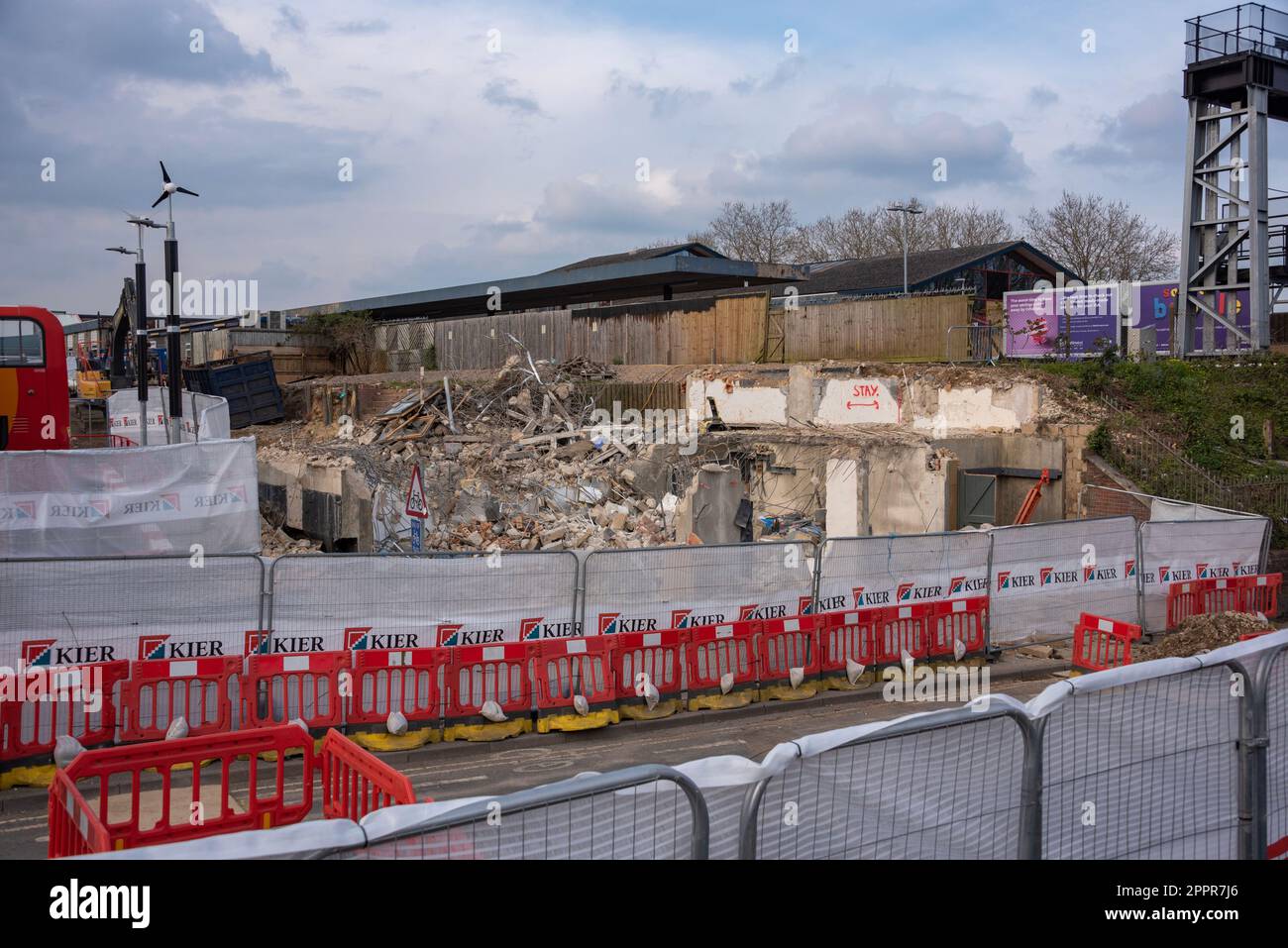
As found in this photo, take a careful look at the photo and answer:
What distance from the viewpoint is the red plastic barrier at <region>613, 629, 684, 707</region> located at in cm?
1120

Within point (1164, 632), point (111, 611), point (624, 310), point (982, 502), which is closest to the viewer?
point (111, 611)

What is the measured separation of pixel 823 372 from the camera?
27.2m

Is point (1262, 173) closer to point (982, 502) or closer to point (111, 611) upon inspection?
point (982, 502)

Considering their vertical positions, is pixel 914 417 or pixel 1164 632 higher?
pixel 914 417

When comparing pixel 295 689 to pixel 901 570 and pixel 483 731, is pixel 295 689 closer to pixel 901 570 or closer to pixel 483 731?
pixel 483 731

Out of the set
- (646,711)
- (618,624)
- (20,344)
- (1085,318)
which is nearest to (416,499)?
(618,624)

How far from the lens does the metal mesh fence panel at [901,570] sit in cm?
1320

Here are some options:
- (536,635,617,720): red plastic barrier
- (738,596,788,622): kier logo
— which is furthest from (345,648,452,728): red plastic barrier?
(738,596,788,622): kier logo

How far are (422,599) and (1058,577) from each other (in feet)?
29.3

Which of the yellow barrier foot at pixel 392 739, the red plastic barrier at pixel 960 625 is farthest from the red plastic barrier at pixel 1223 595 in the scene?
the yellow barrier foot at pixel 392 739

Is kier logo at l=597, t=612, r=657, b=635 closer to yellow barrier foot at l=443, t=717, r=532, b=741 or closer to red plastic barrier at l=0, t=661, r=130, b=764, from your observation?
yellow barrier foot at l=443, t=717, r=532, b=741
